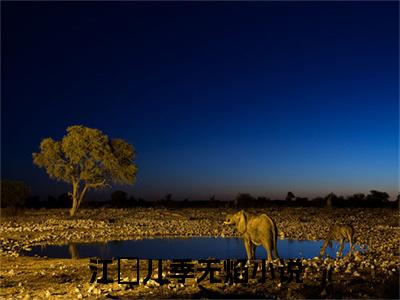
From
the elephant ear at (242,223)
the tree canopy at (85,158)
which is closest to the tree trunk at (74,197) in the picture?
the tree canopy at (85,158)

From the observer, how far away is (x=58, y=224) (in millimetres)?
33406

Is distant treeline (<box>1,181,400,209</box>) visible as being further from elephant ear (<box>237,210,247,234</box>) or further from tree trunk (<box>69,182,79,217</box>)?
elephant ear (<box>237,210,247,234</box>)

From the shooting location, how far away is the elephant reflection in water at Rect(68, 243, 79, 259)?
1983 centimetres

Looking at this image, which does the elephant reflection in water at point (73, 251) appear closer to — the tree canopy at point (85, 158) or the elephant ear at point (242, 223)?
the elephant ear at point (242, 223)

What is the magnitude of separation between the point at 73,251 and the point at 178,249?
431 centimetres

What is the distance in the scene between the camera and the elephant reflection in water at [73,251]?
1983 cm

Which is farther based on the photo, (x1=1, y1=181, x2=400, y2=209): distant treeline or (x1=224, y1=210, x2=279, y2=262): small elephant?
(x1=1, y1=181, x2=400, y2=209): distant treeline

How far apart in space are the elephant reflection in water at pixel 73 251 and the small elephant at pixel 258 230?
25.7ft

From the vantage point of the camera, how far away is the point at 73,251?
2144cm

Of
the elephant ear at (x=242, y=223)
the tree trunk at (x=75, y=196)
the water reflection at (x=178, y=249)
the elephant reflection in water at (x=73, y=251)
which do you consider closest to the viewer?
the elephant ear at (x=242, y=223)

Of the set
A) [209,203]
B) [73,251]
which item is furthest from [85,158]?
[209,203]

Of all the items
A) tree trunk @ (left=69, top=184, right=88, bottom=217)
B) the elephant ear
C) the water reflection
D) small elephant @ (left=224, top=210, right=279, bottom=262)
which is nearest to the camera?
small elephant @ (left=224, top=210, right=279, bottom=262)

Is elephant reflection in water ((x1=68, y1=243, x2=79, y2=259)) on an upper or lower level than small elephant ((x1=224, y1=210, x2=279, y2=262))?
lower

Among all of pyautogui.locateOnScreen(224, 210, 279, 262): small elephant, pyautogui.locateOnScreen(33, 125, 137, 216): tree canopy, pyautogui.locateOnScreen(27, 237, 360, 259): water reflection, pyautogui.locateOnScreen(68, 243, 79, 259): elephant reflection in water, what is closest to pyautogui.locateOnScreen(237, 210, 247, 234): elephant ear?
pyautogui.locateOnScreen(224, 210, 279, 262): small elephant
